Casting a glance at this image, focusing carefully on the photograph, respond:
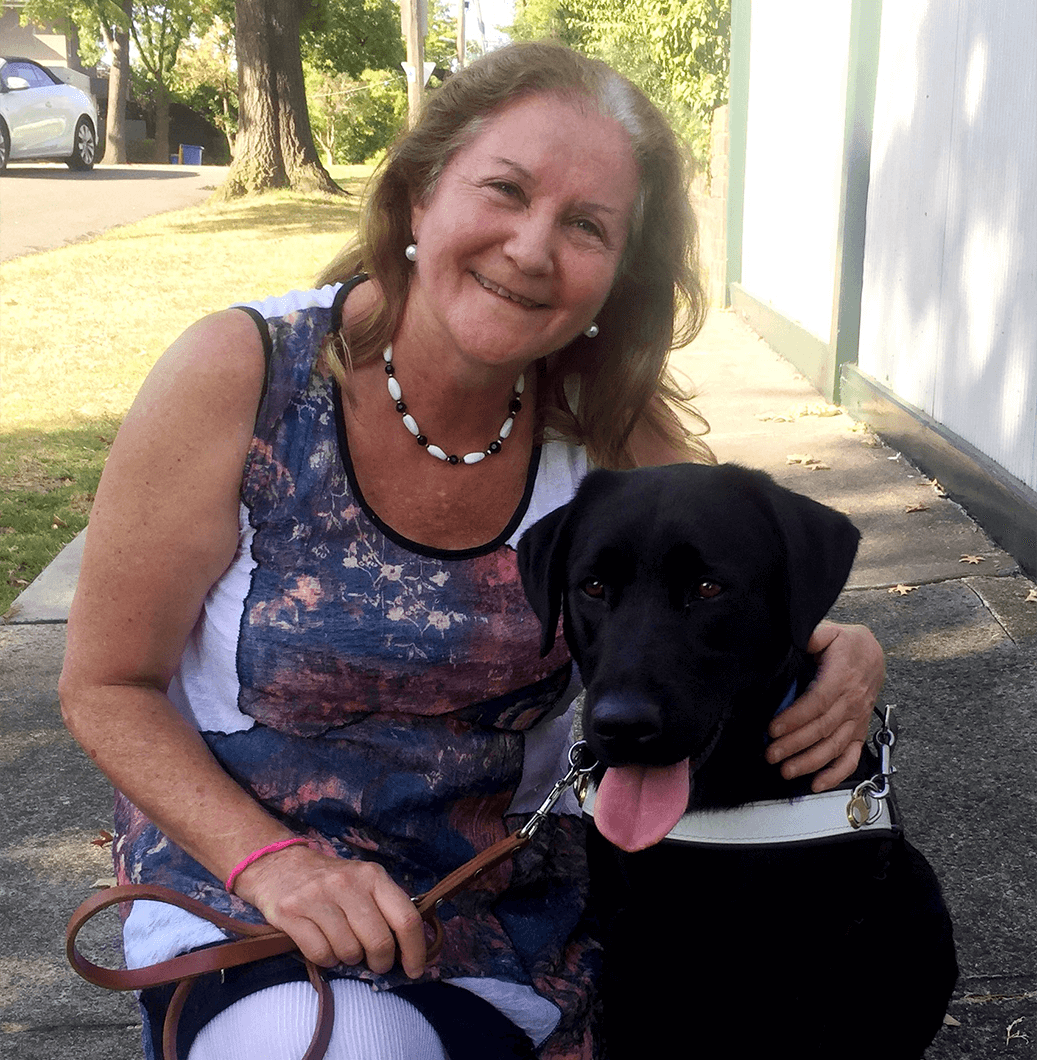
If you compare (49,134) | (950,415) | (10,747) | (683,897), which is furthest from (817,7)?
(49,134)

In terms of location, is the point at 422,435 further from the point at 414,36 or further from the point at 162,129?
the point at 162,129

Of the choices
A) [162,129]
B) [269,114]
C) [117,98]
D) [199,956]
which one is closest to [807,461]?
[199,956]

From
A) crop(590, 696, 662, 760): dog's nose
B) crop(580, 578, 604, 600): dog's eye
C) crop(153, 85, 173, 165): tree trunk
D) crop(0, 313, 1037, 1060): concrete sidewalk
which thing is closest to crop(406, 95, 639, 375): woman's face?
crop(580, 578, 604, 600): dog's eye

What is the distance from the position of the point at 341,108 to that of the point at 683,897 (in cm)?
4521

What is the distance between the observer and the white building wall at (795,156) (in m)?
7.97

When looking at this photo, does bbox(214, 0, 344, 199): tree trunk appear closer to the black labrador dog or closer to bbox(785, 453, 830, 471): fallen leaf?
bbox(785, 453, 830, 471): fallen leaf

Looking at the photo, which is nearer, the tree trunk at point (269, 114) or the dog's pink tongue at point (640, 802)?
the dog's pink tongue at point (640, 802)

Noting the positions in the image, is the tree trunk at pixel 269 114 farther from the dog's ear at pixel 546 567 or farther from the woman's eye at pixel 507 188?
the dog's ear at pixel 546 567

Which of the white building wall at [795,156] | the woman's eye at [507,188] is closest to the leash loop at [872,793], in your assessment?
the woman's eye at [507,188]

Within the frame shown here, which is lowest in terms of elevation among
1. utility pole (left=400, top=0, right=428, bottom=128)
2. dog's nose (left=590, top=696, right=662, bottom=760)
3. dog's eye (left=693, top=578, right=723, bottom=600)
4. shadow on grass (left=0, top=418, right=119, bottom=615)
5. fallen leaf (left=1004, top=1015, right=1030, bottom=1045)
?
shadow on grass (left=0, top=418, right=119, bottom=615)

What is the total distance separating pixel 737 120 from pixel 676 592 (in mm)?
9888

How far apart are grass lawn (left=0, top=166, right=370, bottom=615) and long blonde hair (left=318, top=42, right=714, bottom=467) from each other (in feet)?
8.60

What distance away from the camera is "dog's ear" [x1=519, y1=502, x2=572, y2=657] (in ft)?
7.18

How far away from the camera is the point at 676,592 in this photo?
2.21m
